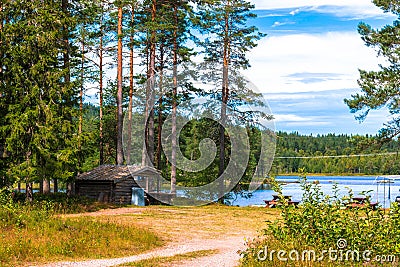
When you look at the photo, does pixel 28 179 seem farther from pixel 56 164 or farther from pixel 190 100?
pixel 190 100

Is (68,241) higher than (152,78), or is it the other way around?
(152,78)

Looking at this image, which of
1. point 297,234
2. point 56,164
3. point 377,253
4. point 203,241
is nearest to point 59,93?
point 56,164

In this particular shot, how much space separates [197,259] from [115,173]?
1766cm

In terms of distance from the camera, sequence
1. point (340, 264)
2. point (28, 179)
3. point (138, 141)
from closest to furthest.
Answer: point (340, 264) < point (28, 179) < point (138, 141)

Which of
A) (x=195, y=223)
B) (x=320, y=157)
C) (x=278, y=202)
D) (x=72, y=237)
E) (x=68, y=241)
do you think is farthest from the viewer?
(x=320, y=157)

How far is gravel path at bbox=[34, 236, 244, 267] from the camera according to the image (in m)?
10.3

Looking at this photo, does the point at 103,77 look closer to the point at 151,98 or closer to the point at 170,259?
the point at 151,98

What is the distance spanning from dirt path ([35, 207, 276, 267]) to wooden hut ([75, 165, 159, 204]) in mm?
2856

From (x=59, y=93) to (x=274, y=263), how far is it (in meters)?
15.1

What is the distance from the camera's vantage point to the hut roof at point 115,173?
27.9m

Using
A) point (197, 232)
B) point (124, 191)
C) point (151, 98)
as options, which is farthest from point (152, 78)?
point (197, 232)

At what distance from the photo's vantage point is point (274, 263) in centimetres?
906

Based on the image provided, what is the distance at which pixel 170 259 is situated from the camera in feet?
36.2

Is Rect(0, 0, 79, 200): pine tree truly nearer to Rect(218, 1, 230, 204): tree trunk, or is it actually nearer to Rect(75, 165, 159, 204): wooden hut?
Rect(75, 165, 159, 204): wooden hut
